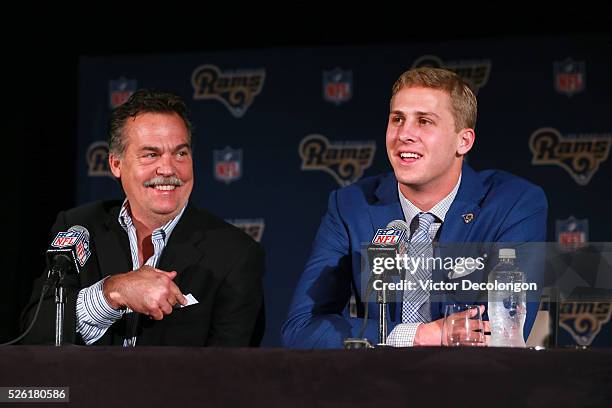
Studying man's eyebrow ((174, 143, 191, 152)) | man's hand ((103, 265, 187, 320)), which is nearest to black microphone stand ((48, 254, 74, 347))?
man's hand ((103, 265, 187, 320))

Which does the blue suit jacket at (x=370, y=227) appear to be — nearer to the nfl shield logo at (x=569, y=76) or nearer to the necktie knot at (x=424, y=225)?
the necktie knot at (x=424, y=225)

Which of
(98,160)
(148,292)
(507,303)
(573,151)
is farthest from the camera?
(98,160)

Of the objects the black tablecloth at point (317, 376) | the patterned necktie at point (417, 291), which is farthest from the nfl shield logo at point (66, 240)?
the patterned necktie at point (417, 291)

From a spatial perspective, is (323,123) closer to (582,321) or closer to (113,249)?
(582,321)

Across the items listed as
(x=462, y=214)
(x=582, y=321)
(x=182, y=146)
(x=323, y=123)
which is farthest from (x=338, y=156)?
(x=462, y=214)

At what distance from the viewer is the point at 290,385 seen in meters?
2.23

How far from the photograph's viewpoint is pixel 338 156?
5.49m

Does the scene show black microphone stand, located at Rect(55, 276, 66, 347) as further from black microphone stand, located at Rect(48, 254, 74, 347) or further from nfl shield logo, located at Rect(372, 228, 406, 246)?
nfl shield logo, located at Rect(372, 228, 406, 246)

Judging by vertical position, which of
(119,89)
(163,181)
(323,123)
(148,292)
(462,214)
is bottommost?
(148,292)

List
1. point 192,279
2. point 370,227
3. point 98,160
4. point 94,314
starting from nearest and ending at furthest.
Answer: point 94,314, point 370,227, point 192,279, point 98,160

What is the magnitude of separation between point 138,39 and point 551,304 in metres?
3.67

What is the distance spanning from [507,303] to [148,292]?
41.4 inches

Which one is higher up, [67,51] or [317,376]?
[67,51]

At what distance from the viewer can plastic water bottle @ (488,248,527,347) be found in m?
2.58
